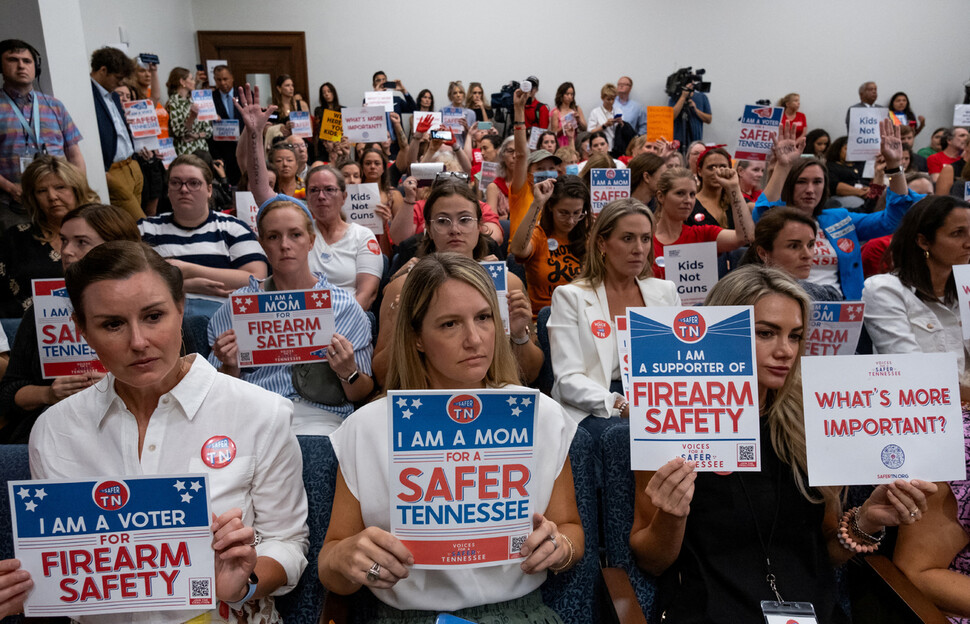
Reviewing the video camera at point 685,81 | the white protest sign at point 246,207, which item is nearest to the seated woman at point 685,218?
the white protest sign at point 246,207

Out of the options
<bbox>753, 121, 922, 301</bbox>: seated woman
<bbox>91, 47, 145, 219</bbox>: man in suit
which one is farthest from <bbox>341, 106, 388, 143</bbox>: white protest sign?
<bbox>753, 121, 922, 301</bbox>: seated woman

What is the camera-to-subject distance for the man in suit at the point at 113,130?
18.8ft

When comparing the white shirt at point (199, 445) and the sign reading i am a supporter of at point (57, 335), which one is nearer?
the white shirt at point (199, 445)

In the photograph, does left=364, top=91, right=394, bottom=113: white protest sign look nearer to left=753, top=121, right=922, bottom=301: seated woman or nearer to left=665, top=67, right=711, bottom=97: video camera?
left=753, top=121, right=922, bottom=301: seated woman

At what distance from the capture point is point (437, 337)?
1.76 meters

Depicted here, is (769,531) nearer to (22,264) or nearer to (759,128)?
(22,264)

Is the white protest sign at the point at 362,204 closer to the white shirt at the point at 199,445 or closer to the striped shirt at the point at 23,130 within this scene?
the striped shirt at the point at 23,130

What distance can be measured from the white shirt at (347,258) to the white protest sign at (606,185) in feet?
4.42

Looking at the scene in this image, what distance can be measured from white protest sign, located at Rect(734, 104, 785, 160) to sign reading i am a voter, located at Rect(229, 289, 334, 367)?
3.98 meters

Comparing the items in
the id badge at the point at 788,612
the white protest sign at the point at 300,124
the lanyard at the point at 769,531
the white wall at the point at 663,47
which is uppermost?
the white wall at the point at 663,47

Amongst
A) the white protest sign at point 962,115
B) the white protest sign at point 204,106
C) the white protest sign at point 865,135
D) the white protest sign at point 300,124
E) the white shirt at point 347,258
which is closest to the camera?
the white shirt at point 347,258

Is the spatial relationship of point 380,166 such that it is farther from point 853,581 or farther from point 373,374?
point 853,581

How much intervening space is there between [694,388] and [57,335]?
210 centimetres

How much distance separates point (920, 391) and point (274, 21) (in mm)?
11796
